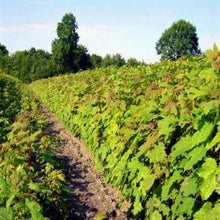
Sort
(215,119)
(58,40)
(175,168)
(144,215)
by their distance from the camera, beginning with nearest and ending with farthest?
1. (215,119)
2. (175,168)
3. (144,215)
4. (58,40)

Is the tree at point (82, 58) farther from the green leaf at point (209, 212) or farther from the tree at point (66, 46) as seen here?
the green leaf at point (209, 212)

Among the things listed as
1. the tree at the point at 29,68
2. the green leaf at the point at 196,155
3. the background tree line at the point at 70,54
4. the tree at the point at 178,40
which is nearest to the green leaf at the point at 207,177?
the green leaf at the point at 196,155

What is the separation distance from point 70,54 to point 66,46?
1.75 m

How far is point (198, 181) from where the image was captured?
352 centimetres

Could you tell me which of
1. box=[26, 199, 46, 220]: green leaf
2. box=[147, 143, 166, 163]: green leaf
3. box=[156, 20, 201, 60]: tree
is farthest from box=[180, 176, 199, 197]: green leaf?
box=[156, 20, 201, 60]: tree

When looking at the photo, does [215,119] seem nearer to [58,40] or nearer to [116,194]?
[116,194]

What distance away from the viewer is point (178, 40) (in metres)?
91.9

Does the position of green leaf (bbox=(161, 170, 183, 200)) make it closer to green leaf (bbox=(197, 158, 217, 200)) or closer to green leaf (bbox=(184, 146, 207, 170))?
green leaf (bbox=(184, 146, 207, 170))

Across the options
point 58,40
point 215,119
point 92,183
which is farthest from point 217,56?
point 58,40

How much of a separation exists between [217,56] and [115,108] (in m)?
3.84

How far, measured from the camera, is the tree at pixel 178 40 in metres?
91.9

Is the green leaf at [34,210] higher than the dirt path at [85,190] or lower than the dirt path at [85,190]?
higher

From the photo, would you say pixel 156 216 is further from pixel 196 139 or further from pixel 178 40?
pixel 178 40

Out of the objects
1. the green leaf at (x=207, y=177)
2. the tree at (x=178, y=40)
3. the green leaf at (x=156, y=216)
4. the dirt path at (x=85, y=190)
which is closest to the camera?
the green leaf at (x=207, y=177)
